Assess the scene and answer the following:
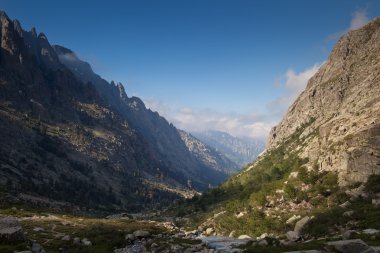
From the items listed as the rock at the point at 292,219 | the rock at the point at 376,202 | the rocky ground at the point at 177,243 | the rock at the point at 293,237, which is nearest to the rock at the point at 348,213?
the rocky ground at the point at 177,243

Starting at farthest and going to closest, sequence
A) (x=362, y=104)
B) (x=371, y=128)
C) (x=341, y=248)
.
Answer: (x=362, y=104), (x=371, y=128), (x=341, y=248)

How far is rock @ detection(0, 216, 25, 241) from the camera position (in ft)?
129

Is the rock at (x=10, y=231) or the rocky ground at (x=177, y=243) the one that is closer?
the rocky ground at (x=177, y=243)

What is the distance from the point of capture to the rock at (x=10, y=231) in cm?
3938

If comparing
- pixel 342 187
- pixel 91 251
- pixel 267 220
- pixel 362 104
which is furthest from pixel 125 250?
pixel 362 104

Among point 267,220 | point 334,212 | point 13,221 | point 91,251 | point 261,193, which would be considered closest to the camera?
point 13,221

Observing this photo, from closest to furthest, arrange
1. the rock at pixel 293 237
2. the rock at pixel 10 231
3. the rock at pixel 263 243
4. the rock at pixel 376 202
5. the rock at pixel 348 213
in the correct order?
the rock at pixel 10 231
the rock at pixel 263 243
the rock at pixel 293 237
the rock at pixel 348 213
the rock at pixel 376 202

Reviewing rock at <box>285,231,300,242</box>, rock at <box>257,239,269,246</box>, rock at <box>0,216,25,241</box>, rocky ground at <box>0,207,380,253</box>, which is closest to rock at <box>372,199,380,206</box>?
rocky ground at <box>0,207,380,253</box>

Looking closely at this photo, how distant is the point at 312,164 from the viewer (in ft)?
457

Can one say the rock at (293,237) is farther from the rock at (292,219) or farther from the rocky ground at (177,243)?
the rock at (292,219)

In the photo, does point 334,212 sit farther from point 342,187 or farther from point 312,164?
point 312,164

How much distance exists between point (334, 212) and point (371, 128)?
56.3m

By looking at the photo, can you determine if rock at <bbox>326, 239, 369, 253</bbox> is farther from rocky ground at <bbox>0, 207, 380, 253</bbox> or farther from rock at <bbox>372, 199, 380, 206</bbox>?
rock at <bbox>372, 199, 380, 206</bbox>

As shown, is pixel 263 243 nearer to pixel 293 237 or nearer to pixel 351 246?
pixel 293 237
